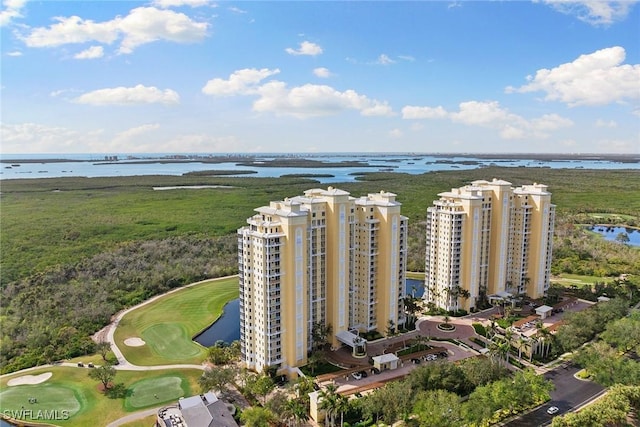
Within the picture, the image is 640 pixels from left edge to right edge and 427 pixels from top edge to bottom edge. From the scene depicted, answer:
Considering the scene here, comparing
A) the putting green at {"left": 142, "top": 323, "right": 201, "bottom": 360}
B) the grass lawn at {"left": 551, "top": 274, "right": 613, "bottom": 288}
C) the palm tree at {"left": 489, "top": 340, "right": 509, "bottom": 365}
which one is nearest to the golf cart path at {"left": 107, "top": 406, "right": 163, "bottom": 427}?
the putting green at {"left": 142, "top": 323, "right": 201, "bottom": 360}

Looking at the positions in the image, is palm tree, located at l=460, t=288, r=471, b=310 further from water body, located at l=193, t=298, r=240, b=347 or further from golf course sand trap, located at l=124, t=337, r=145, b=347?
golf course sand trap, located at l=124, t=337, r=145, b=347

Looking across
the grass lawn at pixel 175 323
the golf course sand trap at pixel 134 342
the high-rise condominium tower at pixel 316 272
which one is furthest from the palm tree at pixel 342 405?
the golf course sand trap at pixel 134 342

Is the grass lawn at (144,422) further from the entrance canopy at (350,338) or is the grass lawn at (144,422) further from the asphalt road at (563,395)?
the asphalt road at (563,395)

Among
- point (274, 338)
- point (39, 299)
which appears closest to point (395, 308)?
point (274, 338)

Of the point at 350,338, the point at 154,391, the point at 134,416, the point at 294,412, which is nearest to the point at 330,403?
the point at 294,412

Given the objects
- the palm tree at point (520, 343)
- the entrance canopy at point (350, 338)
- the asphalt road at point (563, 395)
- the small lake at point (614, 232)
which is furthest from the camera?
the small lake at point (614, 232)

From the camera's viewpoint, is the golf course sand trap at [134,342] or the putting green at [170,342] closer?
the putting green at [170,342]
